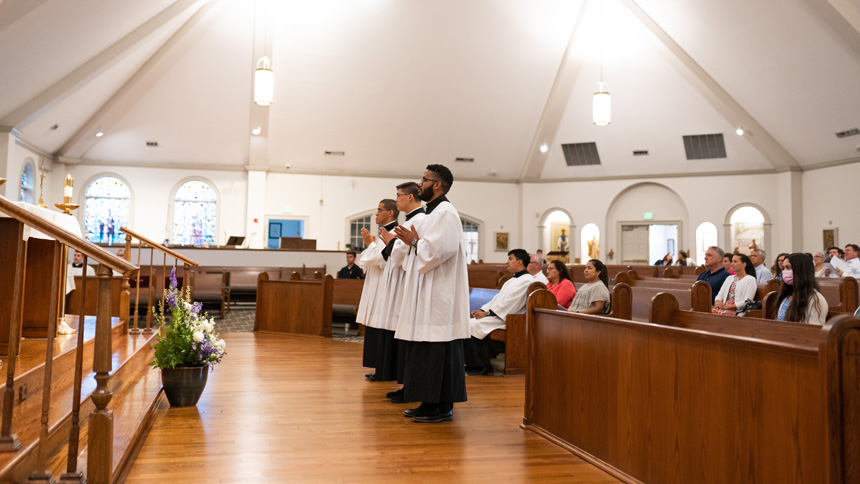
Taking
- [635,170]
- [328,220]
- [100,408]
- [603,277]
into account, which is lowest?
[100,408]

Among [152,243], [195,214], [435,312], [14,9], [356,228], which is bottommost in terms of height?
[435,312]

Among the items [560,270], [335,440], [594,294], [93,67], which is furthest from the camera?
[93,67]

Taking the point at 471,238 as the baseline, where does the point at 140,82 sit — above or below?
above

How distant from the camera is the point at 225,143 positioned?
16.3 m

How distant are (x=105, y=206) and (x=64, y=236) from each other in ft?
52.3

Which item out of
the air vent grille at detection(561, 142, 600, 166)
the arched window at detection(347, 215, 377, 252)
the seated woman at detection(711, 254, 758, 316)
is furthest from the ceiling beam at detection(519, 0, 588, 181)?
the seated woman at detection(711, 254, 758, 316)

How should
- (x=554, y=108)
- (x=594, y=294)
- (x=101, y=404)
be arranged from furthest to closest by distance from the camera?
(x=554, y=108) → (x=594, y=294) → (x=101, y=404)

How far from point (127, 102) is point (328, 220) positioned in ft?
18.5

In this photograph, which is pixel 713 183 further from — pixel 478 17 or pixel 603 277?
pixel 603 277

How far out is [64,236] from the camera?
7.75 ft

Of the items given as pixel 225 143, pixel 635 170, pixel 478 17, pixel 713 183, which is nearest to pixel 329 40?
pixel 478 17

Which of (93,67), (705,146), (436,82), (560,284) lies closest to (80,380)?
(560,284)

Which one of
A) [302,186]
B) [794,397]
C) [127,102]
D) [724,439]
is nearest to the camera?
[794,397]

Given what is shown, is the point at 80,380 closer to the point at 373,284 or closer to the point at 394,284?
the point at 394,284
